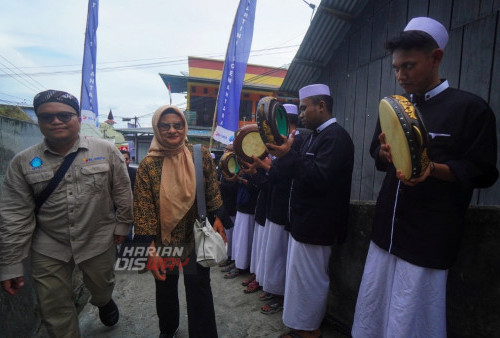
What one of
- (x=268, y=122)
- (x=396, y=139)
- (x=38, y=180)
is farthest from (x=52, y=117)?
(x=396, y=139)

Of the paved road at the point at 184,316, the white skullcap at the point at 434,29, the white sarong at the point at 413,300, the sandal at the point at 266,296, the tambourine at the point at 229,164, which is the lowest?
the paved road at the point at 184,316

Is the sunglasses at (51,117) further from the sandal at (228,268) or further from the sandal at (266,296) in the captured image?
the sandal at (228,268)

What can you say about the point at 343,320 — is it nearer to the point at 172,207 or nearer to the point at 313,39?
the point at 172,207

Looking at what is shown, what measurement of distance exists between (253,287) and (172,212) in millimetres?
1879

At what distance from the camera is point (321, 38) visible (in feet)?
15.3

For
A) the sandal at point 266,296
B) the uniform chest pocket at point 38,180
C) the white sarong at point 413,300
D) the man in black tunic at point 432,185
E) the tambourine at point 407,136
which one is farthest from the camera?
the sandal at point 266,296

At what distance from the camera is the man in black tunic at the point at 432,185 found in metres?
1.49

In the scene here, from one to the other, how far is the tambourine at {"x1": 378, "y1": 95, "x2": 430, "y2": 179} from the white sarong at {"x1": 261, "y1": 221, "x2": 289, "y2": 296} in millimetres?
1891

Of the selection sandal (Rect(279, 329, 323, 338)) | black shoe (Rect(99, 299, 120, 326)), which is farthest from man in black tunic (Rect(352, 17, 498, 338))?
black shoe (Rect(99, 299, 120, 326))

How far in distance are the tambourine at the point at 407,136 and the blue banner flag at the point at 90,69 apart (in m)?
7.81

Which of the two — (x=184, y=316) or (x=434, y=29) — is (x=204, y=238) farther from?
(x=434, y=29)

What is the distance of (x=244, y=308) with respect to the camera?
3.25 meters

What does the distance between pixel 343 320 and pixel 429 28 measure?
2.48m

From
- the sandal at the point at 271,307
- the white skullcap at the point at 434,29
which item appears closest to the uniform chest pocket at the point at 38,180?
the sandal at the point at 271,307
